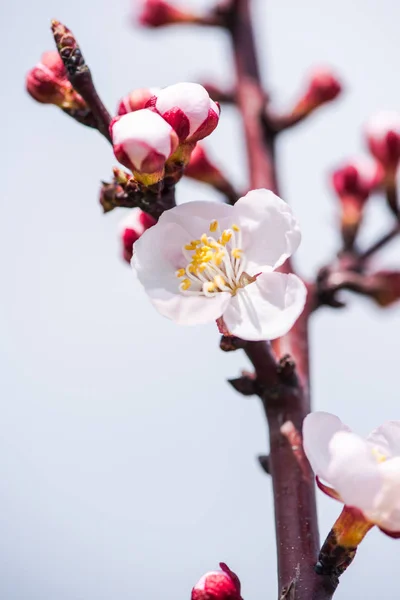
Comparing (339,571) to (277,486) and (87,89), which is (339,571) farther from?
(87,89)

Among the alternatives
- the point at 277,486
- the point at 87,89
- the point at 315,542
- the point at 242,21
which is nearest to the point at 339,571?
the point at 315,542

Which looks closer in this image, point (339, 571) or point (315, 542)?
point (339, 571)

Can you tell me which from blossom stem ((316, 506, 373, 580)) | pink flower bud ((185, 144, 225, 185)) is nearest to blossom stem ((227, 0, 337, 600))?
blossom stem ((316, 506, 373, 580))

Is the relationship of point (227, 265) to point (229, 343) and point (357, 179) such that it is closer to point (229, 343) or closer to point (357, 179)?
point (229, 343)

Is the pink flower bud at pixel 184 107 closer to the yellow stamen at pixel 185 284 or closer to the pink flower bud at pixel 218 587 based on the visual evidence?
the yellow stamen at pixel 185 284

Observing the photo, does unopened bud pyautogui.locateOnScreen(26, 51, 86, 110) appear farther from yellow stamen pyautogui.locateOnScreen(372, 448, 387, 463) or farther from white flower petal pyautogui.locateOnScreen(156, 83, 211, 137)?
yellow stamen pyautogui.locateOnScreen(372, 448, 387, 463)
